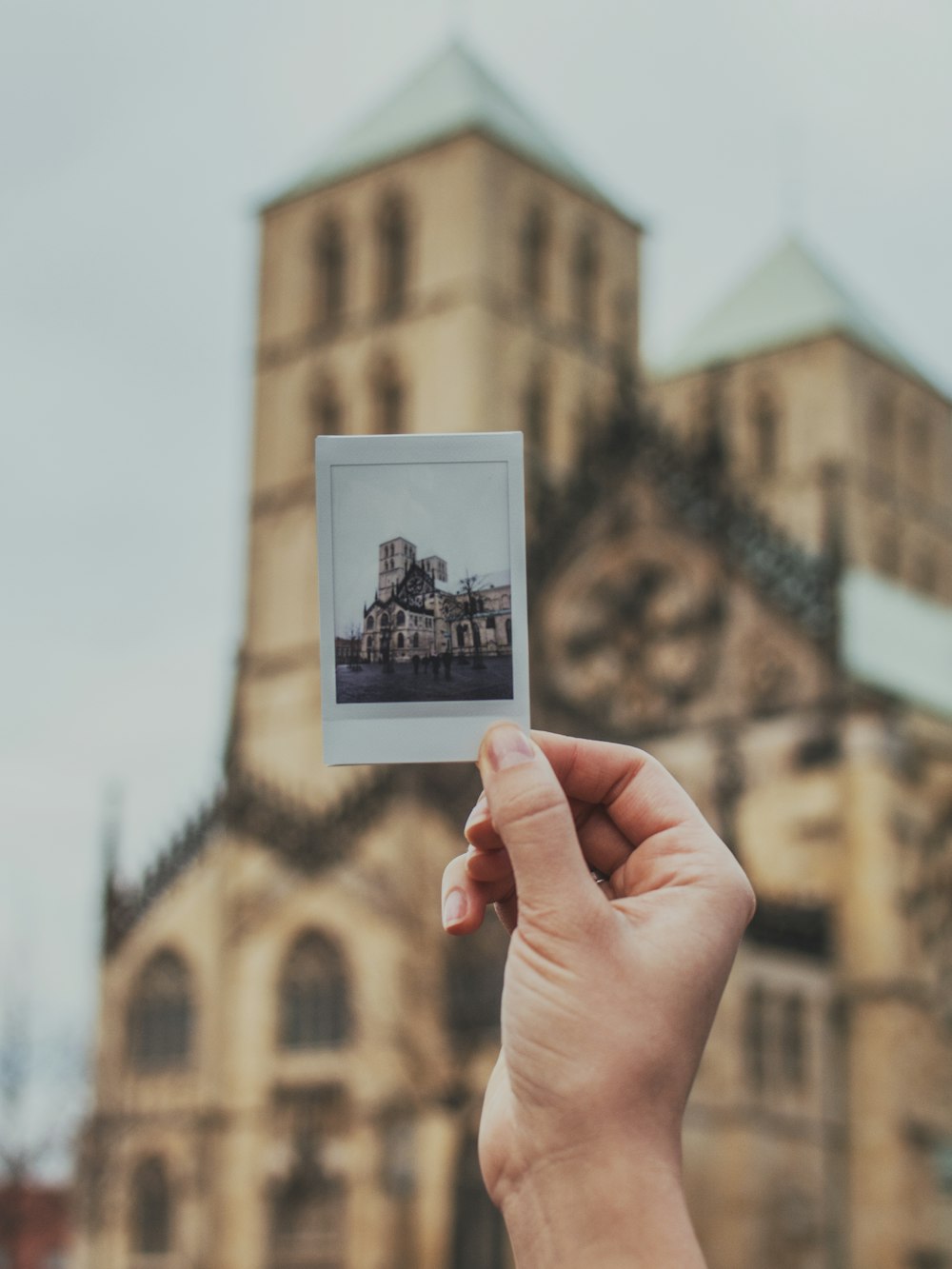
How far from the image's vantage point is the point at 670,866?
9.36ft

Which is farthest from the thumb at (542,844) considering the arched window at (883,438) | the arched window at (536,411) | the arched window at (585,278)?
the arched window at (883,438)

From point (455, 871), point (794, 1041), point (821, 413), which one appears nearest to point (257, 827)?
point (794, 1041)

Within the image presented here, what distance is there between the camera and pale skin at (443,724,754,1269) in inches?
103

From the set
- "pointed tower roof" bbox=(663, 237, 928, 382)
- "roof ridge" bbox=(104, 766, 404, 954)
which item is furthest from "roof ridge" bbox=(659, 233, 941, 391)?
"roof ridge" bbox=(104, 766, 404, 954)

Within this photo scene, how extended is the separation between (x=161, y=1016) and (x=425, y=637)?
39914mm

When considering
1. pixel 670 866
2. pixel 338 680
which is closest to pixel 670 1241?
pixel 670 866

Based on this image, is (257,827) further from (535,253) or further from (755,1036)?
(535,253)

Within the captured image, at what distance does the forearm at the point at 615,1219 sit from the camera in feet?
8.43

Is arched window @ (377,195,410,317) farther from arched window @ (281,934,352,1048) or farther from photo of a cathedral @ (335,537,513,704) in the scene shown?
photo of a cathedral @ (335,537,513,704)

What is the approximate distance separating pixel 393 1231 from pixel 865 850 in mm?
10862

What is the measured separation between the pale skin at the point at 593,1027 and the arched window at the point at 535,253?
5424 cm

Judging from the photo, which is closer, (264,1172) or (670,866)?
(670,866)

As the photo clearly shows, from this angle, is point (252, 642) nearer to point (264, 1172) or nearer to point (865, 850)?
point (264, 1172)

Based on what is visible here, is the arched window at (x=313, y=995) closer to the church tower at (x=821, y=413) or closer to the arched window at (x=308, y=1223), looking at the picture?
the arched window at (x=308, y=1223)
